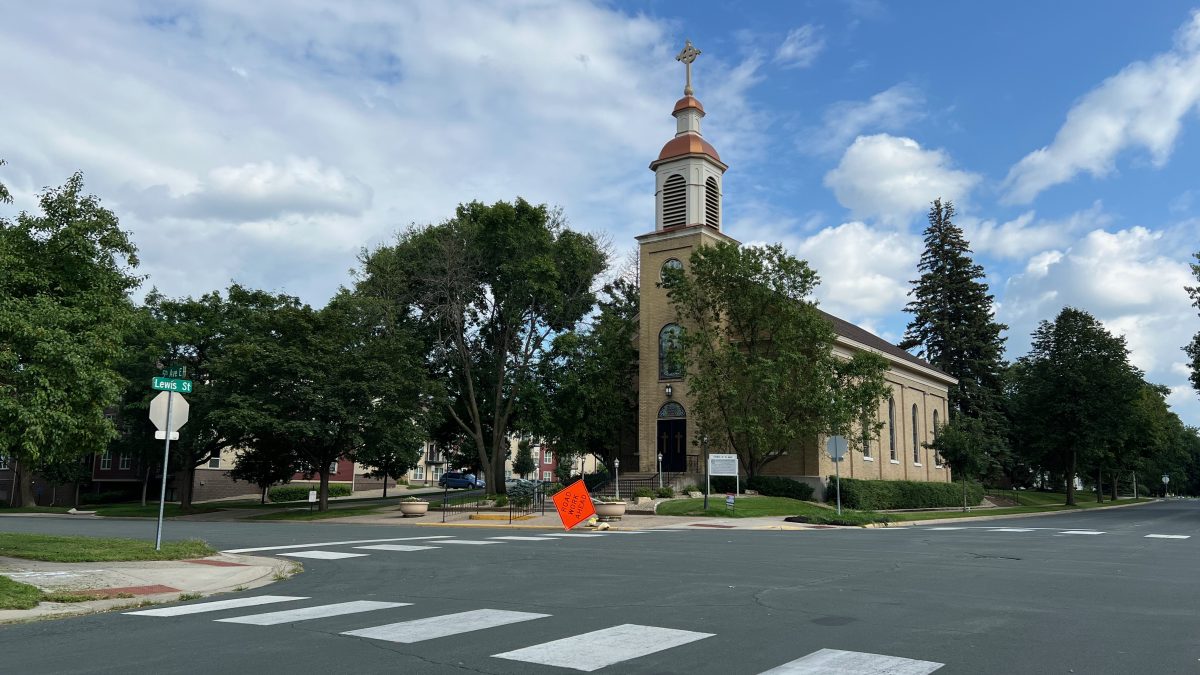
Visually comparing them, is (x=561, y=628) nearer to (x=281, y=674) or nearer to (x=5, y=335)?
(x=281, y=674)

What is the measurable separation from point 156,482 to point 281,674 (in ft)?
206

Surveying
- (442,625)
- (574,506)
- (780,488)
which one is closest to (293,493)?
(780,488)

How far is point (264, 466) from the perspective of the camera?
154ft

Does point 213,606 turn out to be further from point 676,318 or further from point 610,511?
point 676,318

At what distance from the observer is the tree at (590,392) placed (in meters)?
44.5

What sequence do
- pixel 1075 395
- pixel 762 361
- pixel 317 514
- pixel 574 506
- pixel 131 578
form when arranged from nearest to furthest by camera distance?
pixel 131 578 < pixel 574 506 < pixel 762 361 < pixel 317 514 < pixel 1075 395

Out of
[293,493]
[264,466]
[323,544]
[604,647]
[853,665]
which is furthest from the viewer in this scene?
[293,493]

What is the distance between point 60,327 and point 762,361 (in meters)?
28.5

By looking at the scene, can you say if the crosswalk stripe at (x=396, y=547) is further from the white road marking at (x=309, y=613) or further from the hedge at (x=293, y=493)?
the hedge at (x=293, y=493)

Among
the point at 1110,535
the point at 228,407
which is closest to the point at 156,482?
the point at 228,407

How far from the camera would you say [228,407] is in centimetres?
Result: 3966

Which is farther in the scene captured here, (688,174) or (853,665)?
(688,174)

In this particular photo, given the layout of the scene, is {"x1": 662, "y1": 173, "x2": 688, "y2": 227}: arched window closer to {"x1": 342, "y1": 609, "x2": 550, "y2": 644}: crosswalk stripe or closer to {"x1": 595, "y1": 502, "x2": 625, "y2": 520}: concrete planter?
{"x1": 595, "y1": 502, "x2": 625, "y2": 520}: concrete planter

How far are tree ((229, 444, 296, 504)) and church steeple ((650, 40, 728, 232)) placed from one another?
22815 millimetres
